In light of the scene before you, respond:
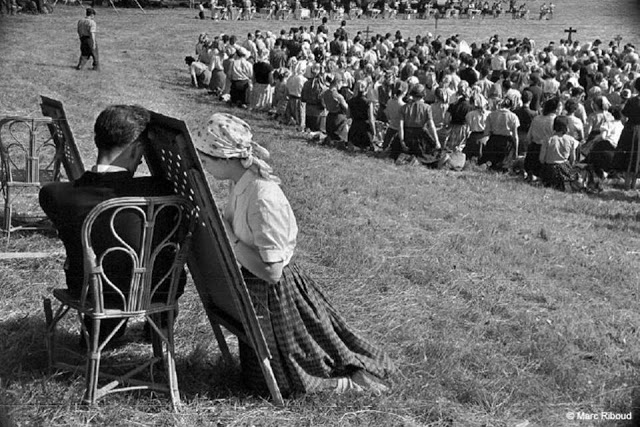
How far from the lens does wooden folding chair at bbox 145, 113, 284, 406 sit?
320 cm

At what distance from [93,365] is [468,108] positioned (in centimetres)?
1038

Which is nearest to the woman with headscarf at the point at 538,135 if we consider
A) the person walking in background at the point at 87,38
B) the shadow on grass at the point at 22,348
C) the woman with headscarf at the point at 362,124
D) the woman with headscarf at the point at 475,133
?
the woman with headscarf at the point at 475,133

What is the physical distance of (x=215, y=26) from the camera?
37.2 metres

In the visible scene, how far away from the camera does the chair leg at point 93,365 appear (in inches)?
130

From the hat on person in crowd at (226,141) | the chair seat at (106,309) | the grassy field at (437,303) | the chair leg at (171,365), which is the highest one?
the hat on person in crowd at (226,141)

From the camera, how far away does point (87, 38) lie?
18719mm

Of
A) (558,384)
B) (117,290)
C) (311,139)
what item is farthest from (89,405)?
(311,139)

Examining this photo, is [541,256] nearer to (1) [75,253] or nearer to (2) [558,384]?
(2) [558,384]

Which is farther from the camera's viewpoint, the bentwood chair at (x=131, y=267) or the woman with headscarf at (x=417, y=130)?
the woman with headscarf at (x=417, y=130)

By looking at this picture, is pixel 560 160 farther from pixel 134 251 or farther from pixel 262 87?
pixel 134 251

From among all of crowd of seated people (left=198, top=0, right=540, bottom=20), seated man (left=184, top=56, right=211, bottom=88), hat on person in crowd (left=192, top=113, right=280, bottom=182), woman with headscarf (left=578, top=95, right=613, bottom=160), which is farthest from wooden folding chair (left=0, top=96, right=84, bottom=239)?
crowd of seated people (left=198, top=0, right=540, bottom=20)

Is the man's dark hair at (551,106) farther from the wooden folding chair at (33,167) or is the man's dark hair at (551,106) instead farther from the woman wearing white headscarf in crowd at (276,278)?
the woman wearing white headscarf in crowd at (276,278)

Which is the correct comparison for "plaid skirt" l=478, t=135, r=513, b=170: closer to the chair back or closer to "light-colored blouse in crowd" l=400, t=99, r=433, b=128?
"light-colored blouse in crowd" l=400, t=99, r=433, b=128

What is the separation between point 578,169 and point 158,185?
8.94 meters
